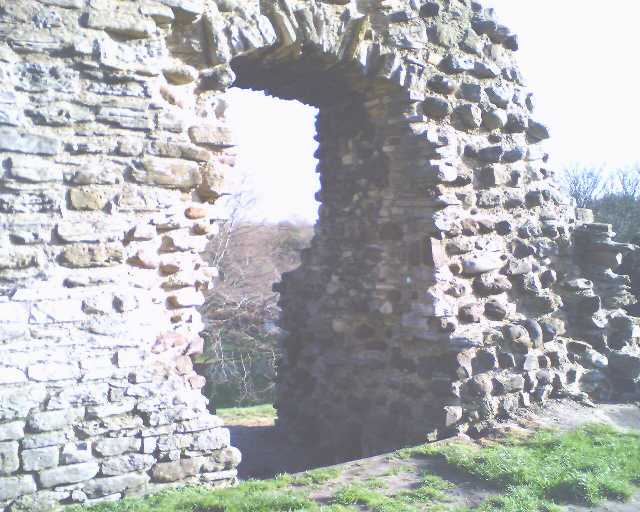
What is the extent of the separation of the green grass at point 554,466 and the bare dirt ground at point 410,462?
0.09m

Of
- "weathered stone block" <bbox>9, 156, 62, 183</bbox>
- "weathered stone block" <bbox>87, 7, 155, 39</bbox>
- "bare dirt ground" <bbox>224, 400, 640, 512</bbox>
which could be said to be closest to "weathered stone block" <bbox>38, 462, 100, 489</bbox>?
"bare dirt ground" <bbox>224, 400, 640, 512</bbox>

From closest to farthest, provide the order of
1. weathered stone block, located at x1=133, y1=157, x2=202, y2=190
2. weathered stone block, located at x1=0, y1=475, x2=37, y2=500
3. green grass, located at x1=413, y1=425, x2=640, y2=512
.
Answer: weathered stone block, located at x1=0, y1=475, x2=37, y2=500
green grass, located at x1=413, y1=425, x2=640, y2=512
weathered stone block, located at x1=133, y1=157, x2=202, y2=190

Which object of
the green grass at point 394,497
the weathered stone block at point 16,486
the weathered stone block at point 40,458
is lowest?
the green grass at point 394,497

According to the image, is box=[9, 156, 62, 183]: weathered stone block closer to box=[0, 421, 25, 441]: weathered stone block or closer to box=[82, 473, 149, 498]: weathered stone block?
box=[0, 421, 25, 441]: weathered stone block

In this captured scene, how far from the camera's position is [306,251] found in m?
6.38

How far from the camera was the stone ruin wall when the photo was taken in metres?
3.65

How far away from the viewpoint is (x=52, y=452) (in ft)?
11.5

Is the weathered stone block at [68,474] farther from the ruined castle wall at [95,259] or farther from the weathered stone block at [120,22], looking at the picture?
the weathered stone block at [120,22]

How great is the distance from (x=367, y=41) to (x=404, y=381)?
2.78 m

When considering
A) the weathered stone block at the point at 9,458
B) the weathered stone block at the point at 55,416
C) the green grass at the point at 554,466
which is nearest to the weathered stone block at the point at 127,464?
the weathered stone block at the point at 55,416

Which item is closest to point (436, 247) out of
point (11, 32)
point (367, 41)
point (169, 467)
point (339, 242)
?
point (339, 242)

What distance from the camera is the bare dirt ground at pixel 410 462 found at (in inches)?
155

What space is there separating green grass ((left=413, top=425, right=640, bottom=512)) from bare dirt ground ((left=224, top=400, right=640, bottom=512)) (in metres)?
0.09

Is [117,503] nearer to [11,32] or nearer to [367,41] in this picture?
[11,32]
